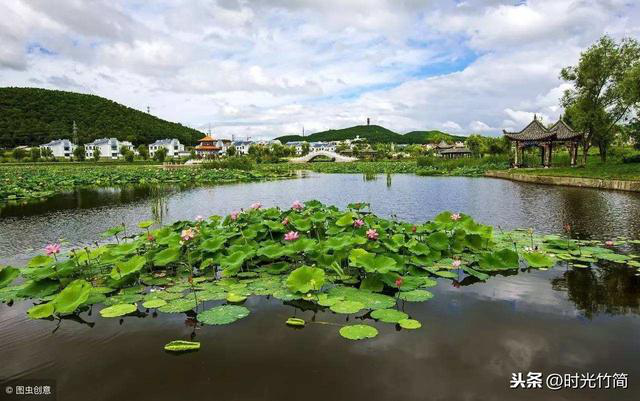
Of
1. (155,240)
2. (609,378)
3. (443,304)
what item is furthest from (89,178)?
(609,378)

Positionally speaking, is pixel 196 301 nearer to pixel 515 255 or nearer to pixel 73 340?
pixel 73 340

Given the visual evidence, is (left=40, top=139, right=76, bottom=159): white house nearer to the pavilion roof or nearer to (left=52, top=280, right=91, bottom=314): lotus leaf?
the pavilion roof

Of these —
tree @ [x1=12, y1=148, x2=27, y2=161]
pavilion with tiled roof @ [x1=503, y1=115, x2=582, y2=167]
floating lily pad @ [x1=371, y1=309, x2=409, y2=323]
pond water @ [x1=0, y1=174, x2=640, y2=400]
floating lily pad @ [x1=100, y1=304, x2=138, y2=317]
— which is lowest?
pond water @ [x1=0, y1=174, x2=640, y2=400]

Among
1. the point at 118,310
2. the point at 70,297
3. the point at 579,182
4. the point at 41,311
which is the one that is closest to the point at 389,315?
the point at 118,310

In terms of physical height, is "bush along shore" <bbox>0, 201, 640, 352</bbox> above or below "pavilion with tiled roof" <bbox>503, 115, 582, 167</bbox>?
below

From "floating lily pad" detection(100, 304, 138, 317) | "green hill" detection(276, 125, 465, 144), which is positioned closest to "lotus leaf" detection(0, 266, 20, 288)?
"floating lily pad" detection(100, 304, 138, 317)

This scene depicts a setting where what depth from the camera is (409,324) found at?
3.53 metres

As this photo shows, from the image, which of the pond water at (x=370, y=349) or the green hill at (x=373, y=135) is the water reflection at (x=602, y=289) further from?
the green hill at (x=373, y=135)

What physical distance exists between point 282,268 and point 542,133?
86.2 ft

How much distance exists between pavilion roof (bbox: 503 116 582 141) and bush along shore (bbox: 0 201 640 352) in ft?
69.1

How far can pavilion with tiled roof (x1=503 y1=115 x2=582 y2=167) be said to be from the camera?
24391 mm

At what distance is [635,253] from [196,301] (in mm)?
6803

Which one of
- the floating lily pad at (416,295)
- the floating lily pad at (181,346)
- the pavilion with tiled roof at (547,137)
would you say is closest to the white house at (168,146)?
the pavilion with tiled roof at (547,137)

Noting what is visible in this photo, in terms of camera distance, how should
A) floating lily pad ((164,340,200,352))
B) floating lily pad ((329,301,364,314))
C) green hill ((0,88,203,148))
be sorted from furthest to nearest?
1. green hill ((0,88,203,148))
2. floating lily pad ((329,301,364,314))
3. floating lily pad ((164,340,200,352))
